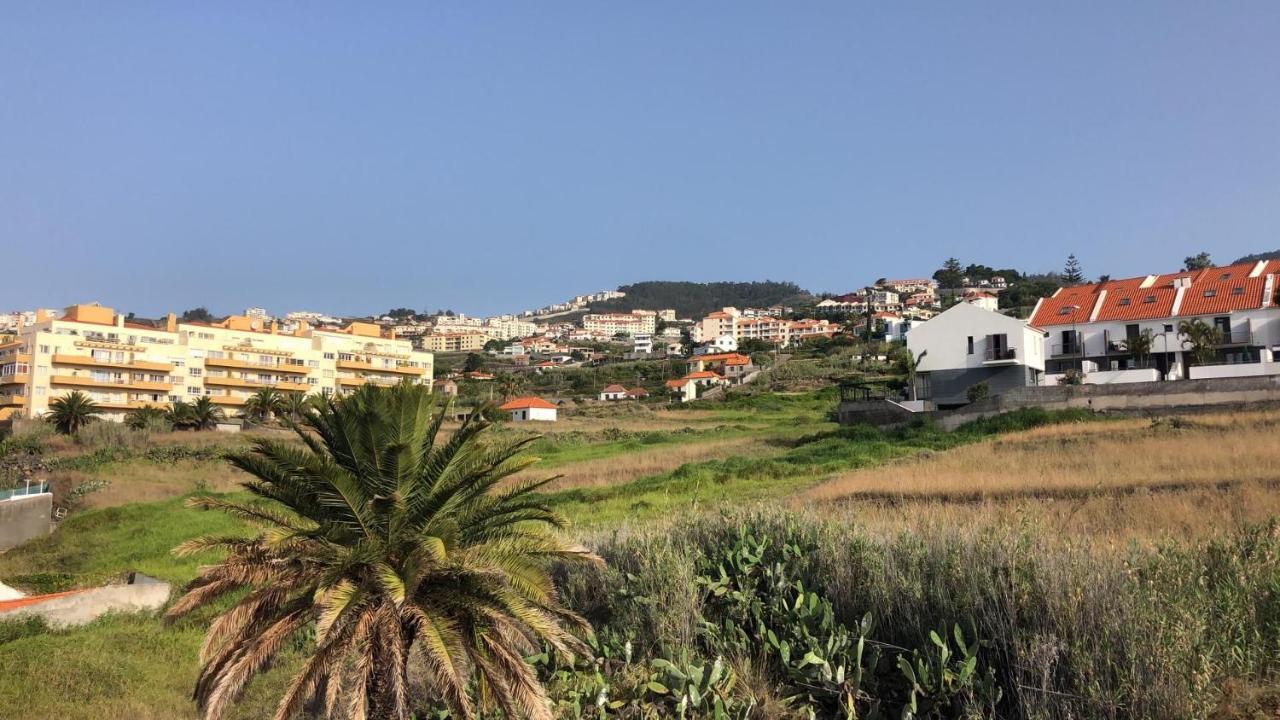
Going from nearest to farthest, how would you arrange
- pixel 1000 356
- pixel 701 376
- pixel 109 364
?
pixel 1000 356, pixel 109 364, pixel 701 376

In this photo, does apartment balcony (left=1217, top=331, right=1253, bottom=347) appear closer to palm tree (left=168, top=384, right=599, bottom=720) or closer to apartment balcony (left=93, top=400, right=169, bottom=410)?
palm tree (left=168, top=384, right=599, bottom=720)

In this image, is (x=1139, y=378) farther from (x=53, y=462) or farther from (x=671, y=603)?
(x=53, y=462)

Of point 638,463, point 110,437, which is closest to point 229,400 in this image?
point 110,437

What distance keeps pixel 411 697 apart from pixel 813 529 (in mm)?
5513

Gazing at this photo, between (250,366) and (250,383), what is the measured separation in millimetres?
1841

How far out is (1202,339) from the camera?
48531 mm

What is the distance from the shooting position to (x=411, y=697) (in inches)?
416

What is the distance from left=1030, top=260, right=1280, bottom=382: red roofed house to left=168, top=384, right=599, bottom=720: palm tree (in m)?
47.7

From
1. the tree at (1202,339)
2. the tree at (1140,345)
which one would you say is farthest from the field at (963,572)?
the tree at (1140,345)

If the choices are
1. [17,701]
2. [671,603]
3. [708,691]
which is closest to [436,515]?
[671,603]

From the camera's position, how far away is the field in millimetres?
7129

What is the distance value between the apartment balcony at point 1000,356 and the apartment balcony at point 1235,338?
1109 cm

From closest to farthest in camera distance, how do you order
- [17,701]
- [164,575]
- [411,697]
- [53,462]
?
1. [411,697]
2. [17,701]
3. [164,575]
4. [53,462]

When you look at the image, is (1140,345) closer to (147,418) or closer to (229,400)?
(147,418)
